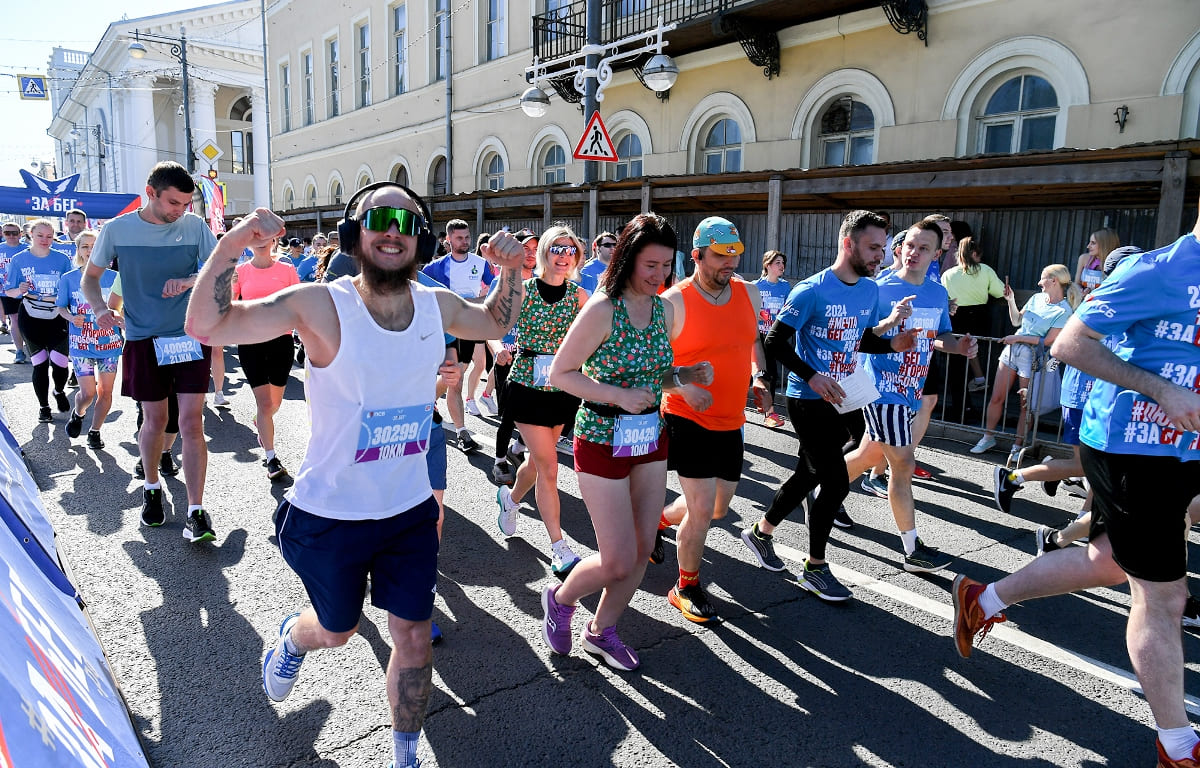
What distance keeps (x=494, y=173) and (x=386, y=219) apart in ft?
69.6

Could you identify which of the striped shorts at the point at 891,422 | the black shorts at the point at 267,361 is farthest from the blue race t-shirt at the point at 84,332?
the striped shorts at the point at 891,422

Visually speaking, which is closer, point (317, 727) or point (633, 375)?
point (317, 727)

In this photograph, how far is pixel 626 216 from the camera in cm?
1467

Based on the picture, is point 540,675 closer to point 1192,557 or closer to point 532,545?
point 532,545

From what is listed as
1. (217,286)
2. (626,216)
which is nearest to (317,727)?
(217,286)

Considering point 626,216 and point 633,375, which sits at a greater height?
point 626,216

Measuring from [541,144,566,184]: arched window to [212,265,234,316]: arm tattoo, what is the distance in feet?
60.1

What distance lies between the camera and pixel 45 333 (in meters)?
8.50

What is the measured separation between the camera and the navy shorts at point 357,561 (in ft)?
8.26

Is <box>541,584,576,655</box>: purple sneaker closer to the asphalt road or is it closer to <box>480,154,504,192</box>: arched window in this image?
the asphalt road

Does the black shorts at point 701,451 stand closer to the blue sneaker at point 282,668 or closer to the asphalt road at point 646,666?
the asphalt road at point 646,666

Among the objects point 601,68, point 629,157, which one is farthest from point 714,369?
point 629,157

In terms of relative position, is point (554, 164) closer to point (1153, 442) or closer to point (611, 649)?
point (611, 649)

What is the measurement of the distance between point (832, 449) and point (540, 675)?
188 centimetres
